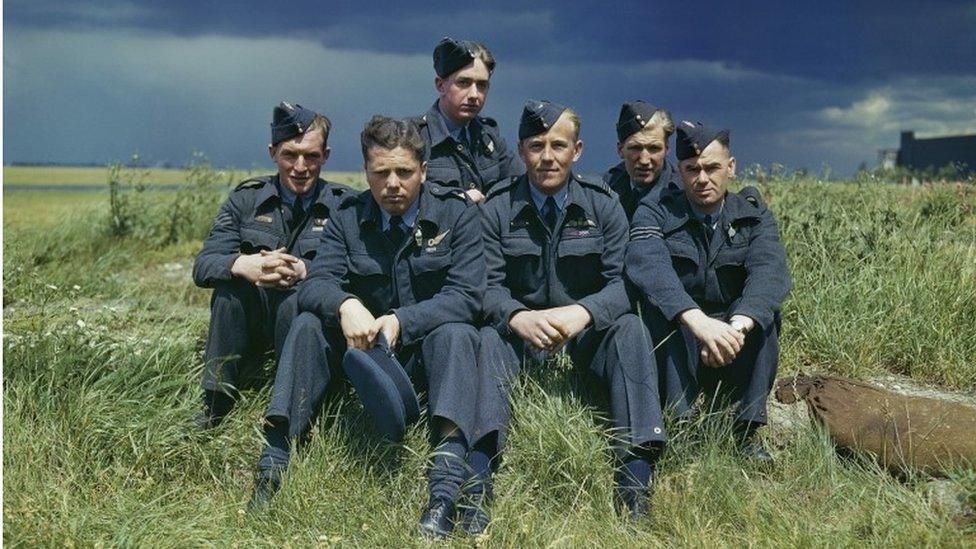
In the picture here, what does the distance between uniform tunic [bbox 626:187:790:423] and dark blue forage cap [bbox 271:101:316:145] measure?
1638mm

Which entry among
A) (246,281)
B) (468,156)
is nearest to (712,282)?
(468,156)

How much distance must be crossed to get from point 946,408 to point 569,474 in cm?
179

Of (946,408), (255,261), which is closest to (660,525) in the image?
(946,408)

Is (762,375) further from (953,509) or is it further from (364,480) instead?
(364,480)

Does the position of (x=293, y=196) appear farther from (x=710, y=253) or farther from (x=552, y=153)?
(x=710, y=253)

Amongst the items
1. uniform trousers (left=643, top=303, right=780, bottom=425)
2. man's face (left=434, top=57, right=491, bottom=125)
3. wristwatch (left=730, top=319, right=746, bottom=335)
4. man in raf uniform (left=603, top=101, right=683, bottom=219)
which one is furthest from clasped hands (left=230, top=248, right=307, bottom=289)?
wristwatch (left=730, top=319, right=746, bottom=335)

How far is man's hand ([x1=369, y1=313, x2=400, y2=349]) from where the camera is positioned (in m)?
3.89

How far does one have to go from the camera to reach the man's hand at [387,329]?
389cm

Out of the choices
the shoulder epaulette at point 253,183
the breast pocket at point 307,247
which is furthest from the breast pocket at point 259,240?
the shoulder epaulette at point 253,183

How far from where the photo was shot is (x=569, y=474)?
3.83 metres

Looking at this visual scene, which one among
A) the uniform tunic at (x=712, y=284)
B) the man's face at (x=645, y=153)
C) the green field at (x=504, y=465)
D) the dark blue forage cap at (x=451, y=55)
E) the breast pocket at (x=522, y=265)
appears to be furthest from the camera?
the dark blue forage cap at (x=451, y=55)

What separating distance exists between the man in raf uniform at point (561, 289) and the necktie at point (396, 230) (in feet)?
1.28

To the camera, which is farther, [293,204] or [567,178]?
[293,204]

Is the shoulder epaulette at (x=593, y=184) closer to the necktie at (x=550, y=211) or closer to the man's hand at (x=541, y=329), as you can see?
the necktie at (x=550, y=211)
